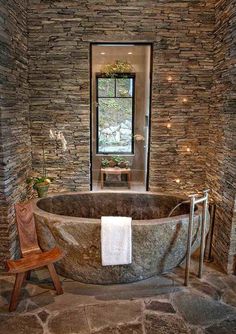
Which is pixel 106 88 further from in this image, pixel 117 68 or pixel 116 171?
pixel 116 171

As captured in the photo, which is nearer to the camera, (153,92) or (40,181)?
(40,181)

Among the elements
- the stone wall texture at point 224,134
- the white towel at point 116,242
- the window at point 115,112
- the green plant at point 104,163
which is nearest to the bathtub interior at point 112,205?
the stone wall texture at point 224,134

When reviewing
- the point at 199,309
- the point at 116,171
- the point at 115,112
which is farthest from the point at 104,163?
the point at 199,309

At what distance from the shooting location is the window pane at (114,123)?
601 cm

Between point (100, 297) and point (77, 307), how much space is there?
267mm

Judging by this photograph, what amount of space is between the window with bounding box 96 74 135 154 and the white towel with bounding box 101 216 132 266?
3.16m

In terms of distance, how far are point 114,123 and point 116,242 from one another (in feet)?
11.4

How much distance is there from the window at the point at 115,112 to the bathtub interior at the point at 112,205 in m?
2.12

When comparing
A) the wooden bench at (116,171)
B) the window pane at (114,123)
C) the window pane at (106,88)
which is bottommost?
the wooden bench at (116,171)

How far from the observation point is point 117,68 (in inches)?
227

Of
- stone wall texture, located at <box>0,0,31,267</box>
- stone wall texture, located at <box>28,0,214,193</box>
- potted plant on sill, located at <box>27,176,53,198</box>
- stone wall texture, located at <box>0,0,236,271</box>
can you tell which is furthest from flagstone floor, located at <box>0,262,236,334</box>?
stone wall texture, located at <box>28,0,214,193</box>

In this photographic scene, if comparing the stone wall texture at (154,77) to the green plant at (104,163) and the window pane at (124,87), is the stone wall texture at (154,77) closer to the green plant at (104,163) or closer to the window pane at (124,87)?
the green plant at (104,163)

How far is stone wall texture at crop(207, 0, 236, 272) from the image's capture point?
3.38 meters

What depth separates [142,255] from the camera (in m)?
3.11
